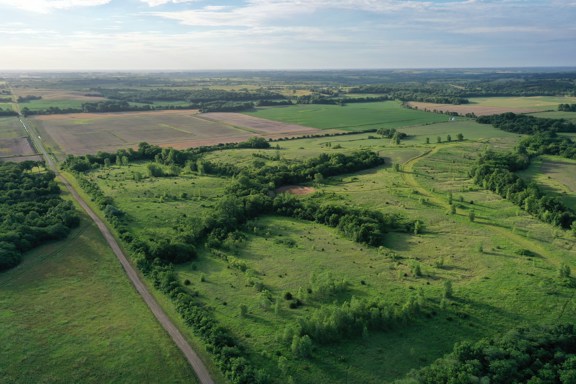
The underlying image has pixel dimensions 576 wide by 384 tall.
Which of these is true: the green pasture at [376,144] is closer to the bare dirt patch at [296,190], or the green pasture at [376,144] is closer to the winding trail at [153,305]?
the bare dirt patch at [296,190]

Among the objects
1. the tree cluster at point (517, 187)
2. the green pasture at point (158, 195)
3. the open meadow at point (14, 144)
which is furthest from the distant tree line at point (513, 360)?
the open meadow at point (14, 144)

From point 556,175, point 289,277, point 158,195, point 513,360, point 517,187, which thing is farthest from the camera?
point 556,175

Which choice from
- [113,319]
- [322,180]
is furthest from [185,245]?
[322,180]

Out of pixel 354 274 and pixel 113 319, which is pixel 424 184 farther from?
pixel 113 319

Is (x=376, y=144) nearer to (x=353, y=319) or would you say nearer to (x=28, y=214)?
(x=353, y=319)

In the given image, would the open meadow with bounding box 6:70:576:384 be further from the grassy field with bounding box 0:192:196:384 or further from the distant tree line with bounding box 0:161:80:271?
the distant tree line with bounding box 0:161:80:271

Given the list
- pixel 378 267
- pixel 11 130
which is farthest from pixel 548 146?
pixel 11 130
